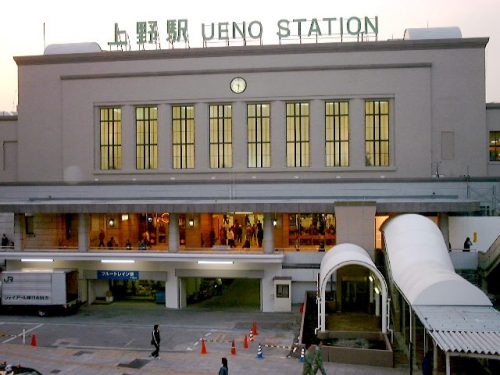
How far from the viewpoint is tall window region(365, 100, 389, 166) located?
54344 mm

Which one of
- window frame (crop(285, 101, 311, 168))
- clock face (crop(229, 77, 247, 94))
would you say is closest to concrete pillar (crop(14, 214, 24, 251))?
clock face (crop(229, 77, 247, 94))

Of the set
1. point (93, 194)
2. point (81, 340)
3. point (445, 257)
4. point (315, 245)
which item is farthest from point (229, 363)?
point (93, 194)

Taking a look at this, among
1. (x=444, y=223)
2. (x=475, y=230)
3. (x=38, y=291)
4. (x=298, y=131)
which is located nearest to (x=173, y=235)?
(x=38, y=291)

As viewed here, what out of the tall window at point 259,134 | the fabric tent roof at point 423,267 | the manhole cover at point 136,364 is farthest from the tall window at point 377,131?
the manhole cover at point 136,364

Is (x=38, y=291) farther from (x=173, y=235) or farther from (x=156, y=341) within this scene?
(x=156, y=341)

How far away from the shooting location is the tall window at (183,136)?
2223 inches

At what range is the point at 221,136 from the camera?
56.1 meters

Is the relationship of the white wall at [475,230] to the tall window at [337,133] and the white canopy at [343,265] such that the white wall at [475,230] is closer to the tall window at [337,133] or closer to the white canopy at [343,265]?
→ the white canopy at [343,265]

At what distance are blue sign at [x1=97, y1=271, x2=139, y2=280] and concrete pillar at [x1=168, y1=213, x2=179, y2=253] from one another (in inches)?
127

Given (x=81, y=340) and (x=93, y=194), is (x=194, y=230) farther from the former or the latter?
(x=81, y=340)

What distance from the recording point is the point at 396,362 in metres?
28.9

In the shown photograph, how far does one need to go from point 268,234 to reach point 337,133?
48.8 ft

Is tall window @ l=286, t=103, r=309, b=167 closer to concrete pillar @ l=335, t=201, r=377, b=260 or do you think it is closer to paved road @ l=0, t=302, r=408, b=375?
concrete pillar @ l=335, t=201, r=377, b=260

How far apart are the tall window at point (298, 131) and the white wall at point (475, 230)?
1542cm
